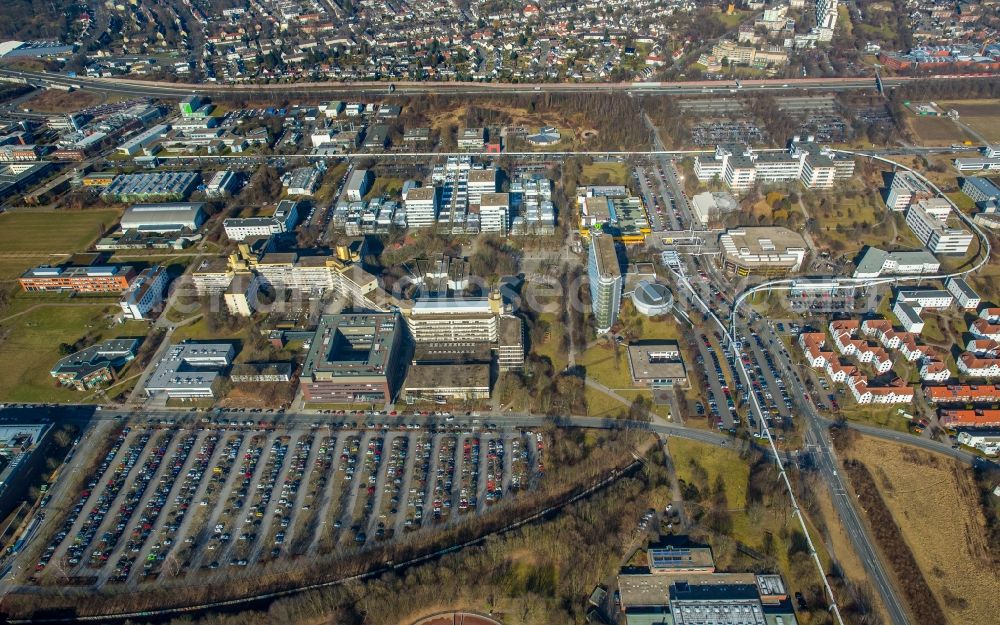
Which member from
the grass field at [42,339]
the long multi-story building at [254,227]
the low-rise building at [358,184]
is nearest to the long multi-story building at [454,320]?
the long multi-story building at [254,227]

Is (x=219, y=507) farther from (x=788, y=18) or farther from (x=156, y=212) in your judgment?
(x=788, y=18)

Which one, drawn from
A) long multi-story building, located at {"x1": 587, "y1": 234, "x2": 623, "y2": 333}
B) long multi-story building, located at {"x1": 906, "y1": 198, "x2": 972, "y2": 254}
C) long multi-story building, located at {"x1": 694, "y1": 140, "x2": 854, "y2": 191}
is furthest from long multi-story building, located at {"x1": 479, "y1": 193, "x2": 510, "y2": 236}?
long multi-story building, located at {"x1": 906, "y1": 198, "x2": 972, "y2": 254}

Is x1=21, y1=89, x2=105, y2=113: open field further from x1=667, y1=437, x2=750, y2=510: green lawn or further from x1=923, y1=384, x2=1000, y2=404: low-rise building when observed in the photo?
x1=923, y1=384, x2=1000, y2=404: low-rise building

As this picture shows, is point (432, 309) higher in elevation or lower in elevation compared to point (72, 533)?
higher

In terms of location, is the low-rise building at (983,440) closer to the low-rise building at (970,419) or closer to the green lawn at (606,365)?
the low-rise building at (970,419)

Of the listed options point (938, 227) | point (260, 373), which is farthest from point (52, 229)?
point (938, 227)

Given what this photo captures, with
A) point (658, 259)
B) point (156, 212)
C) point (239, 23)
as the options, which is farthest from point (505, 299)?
point (239, 23)

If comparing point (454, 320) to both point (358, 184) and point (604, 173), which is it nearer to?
point (358, 184)
